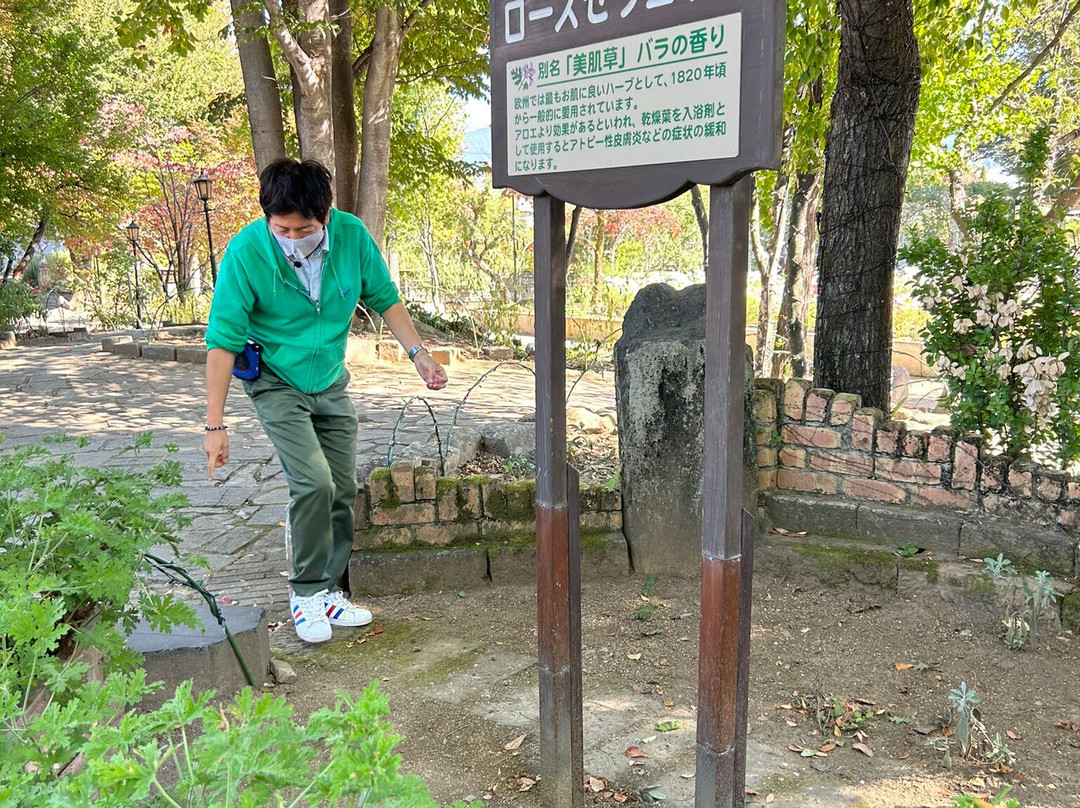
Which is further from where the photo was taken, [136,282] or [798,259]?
[136,282]

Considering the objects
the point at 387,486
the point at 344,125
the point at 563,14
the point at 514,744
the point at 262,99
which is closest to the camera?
the point at 563,14

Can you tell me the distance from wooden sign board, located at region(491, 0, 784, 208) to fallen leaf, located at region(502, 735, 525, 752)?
1.71 m

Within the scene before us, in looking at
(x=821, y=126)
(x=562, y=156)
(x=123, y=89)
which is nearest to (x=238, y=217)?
(x=123, y=89)

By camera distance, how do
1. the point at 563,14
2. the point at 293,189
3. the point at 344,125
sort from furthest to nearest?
the point at 344,125 → the point at 293,189 → the point at 563,14

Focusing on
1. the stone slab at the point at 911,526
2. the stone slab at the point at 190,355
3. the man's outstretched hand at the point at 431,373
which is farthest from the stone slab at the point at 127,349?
the stone slab at the point at 911,526

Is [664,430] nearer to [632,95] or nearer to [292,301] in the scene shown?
[292,301]

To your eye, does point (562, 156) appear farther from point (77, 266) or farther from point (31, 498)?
point (77, 266)

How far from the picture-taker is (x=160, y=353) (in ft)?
38.4

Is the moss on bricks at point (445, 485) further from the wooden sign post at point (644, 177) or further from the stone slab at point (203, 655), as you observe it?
the wooden sign post at point (644, 177)

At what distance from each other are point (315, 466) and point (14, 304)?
1408cm

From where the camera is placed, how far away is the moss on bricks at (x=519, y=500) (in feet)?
13.1

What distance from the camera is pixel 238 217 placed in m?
23.0

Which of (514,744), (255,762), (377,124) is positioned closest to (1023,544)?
(514,744)

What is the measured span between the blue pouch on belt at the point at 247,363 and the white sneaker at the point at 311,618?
0.94 metres
